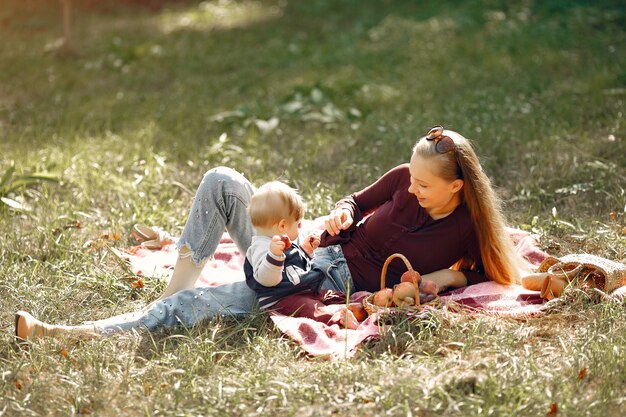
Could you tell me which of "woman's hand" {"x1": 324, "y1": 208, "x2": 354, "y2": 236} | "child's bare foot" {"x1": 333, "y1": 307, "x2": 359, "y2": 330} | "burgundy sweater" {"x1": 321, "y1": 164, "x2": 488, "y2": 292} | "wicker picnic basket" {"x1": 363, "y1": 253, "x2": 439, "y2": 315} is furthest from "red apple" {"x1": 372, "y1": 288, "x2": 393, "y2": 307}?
"woman's hand" {"x1": 324, "y1": 208, "x2": 354, "y2": 236}

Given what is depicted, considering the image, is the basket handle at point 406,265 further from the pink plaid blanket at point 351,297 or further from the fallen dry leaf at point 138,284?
the fallen dry leaf at point 138,284

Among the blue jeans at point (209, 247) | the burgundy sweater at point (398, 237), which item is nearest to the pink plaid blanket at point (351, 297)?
the burgundy sweater at point (398, 237)

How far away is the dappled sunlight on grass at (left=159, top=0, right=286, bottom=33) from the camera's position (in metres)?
11.3

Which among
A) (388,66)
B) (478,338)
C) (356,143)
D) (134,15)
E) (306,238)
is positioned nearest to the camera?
(478,338)

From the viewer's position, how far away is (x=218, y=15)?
11945 mm

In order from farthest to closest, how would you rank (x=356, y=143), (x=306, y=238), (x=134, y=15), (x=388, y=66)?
(x=134, y=15) < (x=388, y=66) < (x=356, y=143) < (x=306, y=238)

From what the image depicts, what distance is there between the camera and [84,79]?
882 cm

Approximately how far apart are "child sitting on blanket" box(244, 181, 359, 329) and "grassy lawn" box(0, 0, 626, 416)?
0.64 ft

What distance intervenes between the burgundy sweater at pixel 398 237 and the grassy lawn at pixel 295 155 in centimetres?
40

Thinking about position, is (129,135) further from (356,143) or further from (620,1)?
(620,1)

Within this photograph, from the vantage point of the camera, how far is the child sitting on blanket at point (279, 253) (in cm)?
373

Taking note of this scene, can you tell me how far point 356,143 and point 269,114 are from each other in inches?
41.4

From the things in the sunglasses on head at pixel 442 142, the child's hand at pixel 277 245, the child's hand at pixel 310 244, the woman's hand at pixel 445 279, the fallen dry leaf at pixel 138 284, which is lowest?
the fallen dry leaf at pixel 138 284

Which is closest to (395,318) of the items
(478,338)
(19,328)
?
(478,338)
